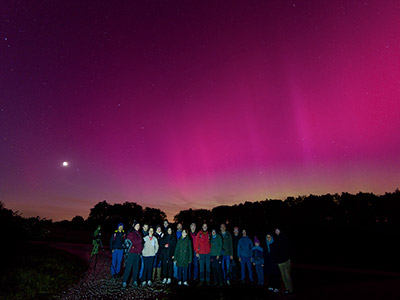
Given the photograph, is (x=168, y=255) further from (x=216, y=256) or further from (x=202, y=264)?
(x=216, y=256)

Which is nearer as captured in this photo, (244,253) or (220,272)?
(220,272)

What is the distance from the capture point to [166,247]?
953 cm

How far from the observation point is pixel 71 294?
7625 millimetres

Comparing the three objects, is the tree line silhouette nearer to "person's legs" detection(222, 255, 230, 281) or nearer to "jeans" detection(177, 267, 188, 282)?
"person's legs" detection(222, 255, 230, 281)

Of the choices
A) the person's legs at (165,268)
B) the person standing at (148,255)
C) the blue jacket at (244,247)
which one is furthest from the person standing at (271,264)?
the person standing at (148,255)

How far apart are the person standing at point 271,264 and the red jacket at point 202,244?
227cm

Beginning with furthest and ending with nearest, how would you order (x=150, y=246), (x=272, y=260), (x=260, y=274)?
(x=260, y=274) < (x=150, y=246) < (x=272, y=260)

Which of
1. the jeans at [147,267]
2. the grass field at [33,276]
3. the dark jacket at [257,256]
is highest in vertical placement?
the dark jacket at [257,256]

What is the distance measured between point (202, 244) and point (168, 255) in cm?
145

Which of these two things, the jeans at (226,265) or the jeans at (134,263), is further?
the jeans at (226,265)

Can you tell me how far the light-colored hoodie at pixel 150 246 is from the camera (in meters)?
8.76

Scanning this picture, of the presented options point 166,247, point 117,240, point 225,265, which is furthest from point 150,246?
point 225,265

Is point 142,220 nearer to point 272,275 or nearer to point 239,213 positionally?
point 239,213

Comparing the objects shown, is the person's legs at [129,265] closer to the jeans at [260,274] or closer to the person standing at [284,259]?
the jeans at [260,274]
